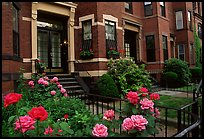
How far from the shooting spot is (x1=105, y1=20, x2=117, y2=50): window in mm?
11172

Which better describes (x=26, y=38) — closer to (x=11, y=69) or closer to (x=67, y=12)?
(x=67, y=12)

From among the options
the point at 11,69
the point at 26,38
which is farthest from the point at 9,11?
the point at 26,38

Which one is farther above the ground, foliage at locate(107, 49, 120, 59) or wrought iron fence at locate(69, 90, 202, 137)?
foliage at locate(107, 49, 120, 59)

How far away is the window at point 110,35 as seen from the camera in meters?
11.2

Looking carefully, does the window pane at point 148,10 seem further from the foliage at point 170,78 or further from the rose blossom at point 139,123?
the rose blossom at point 139,123

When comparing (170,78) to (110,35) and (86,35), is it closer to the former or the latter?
(110,35)

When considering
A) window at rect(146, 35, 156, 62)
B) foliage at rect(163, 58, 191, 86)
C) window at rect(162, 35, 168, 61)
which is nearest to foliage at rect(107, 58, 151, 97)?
foliage at rect(163, 58, 191, 86)

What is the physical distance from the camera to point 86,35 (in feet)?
36.7

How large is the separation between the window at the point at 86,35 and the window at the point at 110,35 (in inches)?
39.7

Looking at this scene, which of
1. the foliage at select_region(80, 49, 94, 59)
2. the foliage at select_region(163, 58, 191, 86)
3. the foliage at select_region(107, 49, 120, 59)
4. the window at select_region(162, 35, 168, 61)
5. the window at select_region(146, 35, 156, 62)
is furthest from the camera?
the window at select_region(162, 35, 168, 61)

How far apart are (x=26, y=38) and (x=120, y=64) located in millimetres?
4863

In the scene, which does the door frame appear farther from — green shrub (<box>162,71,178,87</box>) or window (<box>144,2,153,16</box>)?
window (<box>144,2,153,16</box>)

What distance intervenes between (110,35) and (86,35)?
1449mm

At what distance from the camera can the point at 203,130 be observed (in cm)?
187
